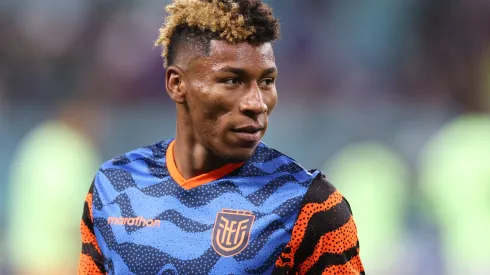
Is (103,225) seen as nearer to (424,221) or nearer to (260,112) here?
(260,112)

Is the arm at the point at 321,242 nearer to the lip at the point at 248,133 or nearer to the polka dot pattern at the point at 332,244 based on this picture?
the polka dot pattern at the point at 332,244

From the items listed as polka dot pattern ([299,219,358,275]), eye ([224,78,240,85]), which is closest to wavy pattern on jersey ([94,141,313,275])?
polka dot pattern ([299,219,358,275])

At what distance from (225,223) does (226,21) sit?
0.66 meters

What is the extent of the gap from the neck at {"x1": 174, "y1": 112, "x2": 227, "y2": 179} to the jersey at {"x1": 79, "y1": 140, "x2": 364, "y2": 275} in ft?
0.08

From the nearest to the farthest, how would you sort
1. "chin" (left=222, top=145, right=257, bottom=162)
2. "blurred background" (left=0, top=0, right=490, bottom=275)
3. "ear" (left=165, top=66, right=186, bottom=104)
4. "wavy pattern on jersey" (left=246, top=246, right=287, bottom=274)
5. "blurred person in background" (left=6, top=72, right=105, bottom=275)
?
"wavy pattern on jersey" (left=246, top=246, right=287, bottom=274)
"chin" (left=222, top=145, right=257, bottom=162)
"ear" (left=165, top=66, right=186, bottom=104)
"blurred background" (left=0, top=0, right=490, bottom=275)
"blurred person in background" (left=6, top=72, right=105, bottom=275)

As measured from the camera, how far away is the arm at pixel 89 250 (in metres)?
2.98

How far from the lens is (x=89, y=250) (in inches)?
119

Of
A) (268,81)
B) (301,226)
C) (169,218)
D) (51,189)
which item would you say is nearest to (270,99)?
(268,81)

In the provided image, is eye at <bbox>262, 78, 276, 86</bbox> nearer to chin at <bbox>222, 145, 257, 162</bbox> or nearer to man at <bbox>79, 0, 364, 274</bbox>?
man at <bbox>79, 0, 364, 274</bbox>

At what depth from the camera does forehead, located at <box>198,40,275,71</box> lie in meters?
2.68

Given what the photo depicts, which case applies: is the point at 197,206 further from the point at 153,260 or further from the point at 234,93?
the point at 234,93

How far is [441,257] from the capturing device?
20.4 feet

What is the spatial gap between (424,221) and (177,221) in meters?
3.82

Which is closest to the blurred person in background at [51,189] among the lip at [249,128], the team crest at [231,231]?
the team crest at [231,231]
